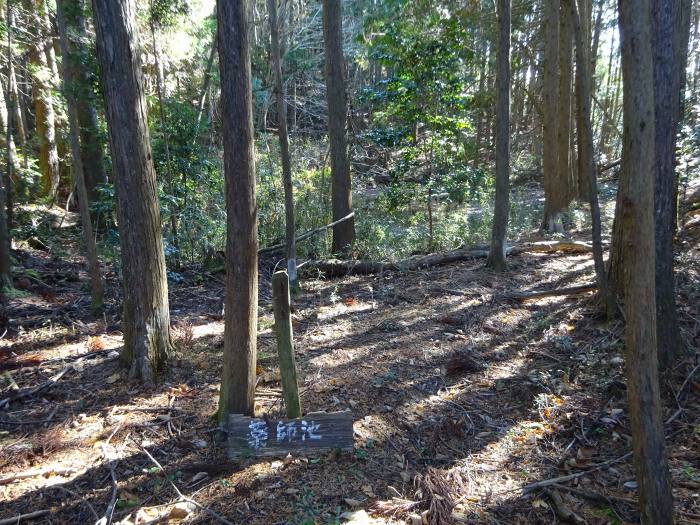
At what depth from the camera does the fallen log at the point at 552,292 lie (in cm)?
710

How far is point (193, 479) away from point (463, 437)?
2.38 metres

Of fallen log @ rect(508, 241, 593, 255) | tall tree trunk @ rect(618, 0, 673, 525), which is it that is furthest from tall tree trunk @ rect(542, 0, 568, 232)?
tall tree trunk @ rect(618, 0, 673, 525)

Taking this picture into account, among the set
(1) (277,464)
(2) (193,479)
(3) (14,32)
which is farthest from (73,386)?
(3) (14,32)

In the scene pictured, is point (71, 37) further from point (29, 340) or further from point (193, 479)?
point (193, 479)

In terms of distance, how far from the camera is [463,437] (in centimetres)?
439

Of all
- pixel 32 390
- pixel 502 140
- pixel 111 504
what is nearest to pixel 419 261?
pixel 502 140

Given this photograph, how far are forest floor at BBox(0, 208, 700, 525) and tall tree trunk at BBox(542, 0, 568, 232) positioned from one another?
16.0 feet

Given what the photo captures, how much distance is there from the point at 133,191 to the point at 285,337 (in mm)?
2427

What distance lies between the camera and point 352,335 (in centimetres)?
662

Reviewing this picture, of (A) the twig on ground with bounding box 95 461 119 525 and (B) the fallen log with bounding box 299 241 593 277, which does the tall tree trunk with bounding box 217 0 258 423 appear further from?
(B) the fallen log with bounding box 299 241 593 277

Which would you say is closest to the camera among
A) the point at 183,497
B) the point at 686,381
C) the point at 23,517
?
the point at 23,517

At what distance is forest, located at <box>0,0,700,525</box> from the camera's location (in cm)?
343

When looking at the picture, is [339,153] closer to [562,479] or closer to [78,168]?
[78,168]

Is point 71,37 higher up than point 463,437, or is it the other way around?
point 71,37
